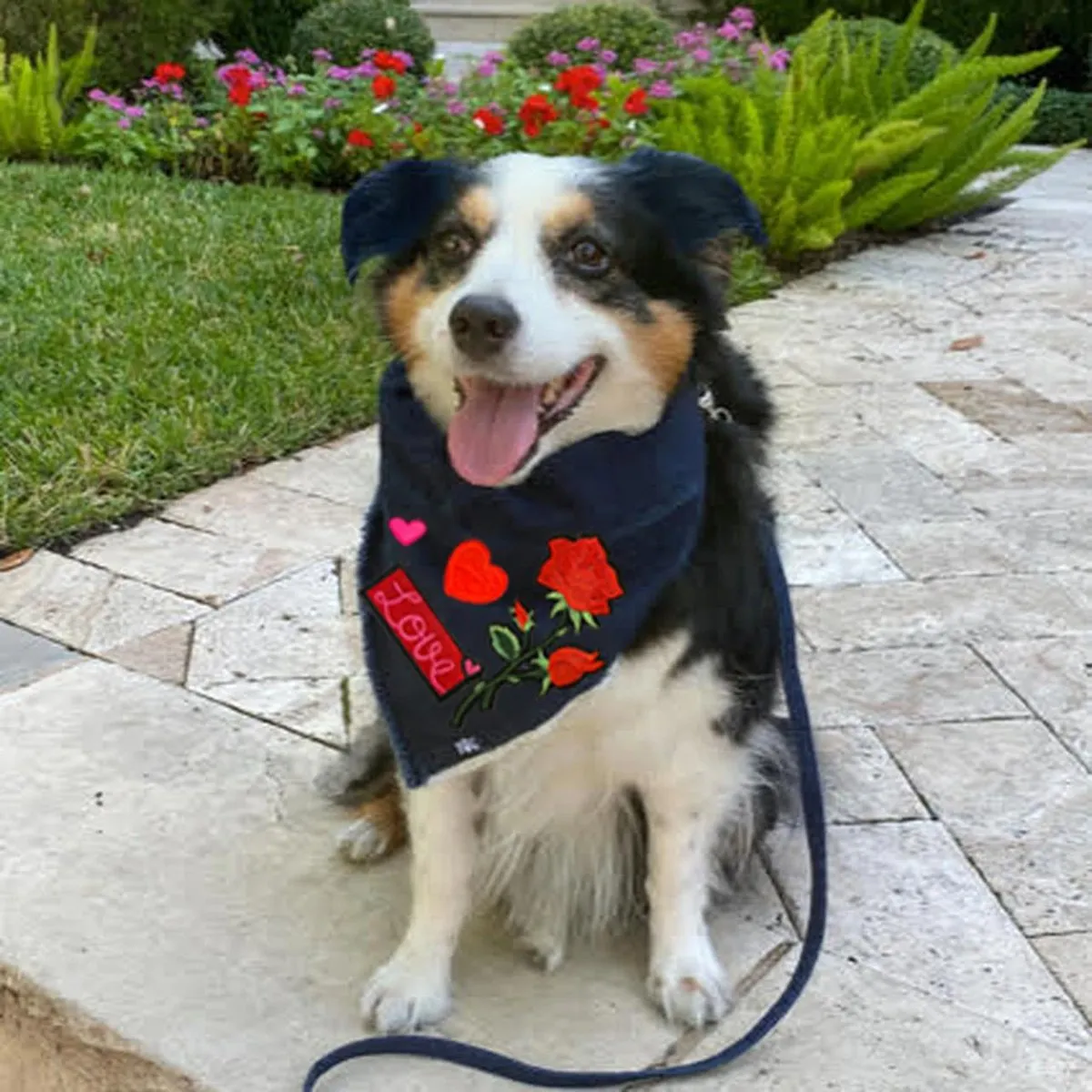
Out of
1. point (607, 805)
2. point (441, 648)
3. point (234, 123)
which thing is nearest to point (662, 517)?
point (441, 648)

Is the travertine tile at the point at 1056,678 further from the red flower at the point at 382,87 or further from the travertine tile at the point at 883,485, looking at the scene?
the red flower at the point at 382,87

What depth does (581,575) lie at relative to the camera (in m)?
1.84

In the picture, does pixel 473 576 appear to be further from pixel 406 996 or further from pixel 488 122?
pixel 488 122

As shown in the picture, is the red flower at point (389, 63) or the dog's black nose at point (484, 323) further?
the red flower at point (389, 63)

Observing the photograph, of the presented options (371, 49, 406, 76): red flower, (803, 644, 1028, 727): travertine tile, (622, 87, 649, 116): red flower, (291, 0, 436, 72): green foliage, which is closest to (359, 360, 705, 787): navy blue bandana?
(803, 644, 1028, 727): travertine tile

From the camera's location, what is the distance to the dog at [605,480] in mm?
1743

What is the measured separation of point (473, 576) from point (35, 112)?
717cm

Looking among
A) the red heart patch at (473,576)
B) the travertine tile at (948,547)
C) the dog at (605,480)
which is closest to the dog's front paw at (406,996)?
the dog at (605,480)

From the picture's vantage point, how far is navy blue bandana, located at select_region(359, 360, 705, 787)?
1.82 metres

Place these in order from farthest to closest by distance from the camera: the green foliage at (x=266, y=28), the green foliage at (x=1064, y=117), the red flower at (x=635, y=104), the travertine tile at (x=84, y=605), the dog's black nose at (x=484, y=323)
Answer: the green foliage at (x=1064, y=117), the green foliage at (x=266, y=28), the red flower at (x=635, y=104), the travertine tile at (x=84, y=605), the dog's black nose at (x=484, y=323)

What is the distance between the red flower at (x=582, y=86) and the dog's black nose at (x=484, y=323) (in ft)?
18.4

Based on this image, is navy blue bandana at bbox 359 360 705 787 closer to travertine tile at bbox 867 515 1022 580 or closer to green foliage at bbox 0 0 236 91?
travertine tile at bbox 867 515 1022 580

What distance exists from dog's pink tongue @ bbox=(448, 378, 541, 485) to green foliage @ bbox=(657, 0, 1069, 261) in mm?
4777

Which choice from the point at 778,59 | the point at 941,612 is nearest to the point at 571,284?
the point at 941,612
